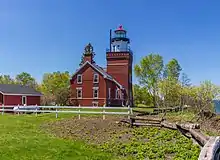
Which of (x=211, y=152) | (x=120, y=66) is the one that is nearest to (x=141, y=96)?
(x=120, y=66)

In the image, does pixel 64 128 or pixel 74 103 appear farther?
pixel 74 103

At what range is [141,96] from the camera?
62.6m

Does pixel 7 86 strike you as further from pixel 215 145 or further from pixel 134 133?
pixel 215 145

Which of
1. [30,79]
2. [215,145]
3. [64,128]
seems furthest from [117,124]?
[30,79]

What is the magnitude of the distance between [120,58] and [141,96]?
55.4ft

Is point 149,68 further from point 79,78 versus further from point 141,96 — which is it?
point 79,78

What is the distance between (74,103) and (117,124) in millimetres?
32396

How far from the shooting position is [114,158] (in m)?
9.01

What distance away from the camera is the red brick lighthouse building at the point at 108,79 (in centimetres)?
4634

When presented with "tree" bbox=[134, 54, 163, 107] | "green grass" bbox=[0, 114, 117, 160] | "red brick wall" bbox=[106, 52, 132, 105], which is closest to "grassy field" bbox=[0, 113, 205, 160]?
"green grass" bbox=[0, 114, 117, 160]

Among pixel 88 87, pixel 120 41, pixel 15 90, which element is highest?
pixel 120 41

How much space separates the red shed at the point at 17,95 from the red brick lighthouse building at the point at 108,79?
8654 millimetres

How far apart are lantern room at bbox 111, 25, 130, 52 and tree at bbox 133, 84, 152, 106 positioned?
14393 mm

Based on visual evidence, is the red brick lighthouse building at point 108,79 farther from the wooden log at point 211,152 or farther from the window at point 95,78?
the wooden log at point 211,152
